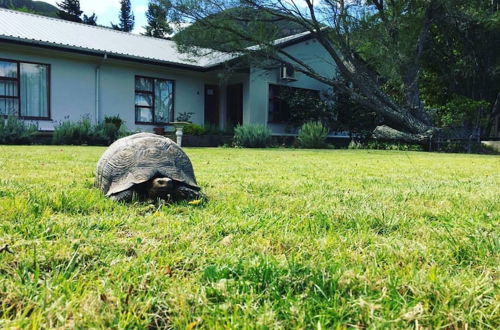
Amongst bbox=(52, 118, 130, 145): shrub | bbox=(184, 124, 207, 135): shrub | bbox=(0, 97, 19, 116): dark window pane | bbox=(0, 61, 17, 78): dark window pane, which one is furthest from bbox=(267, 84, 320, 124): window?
bbox=(0, 61, 17, 78): dark window pane

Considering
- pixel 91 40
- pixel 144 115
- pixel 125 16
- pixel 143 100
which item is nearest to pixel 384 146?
pixel 144 115

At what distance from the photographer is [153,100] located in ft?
50.1

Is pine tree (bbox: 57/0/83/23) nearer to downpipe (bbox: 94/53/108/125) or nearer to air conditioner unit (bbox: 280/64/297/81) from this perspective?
downpipe (bbox: 94/53/108/125)

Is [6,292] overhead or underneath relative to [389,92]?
underneath

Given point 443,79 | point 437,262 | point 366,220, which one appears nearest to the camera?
point 437,262

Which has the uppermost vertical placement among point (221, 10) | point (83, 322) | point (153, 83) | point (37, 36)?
point (221, 10)

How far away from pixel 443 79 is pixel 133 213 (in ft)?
56.6

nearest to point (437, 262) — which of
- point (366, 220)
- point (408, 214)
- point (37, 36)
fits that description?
point (366, 220)

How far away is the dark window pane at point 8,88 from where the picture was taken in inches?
491

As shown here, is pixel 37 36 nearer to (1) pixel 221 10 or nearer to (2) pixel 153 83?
(2) pixel 153 83

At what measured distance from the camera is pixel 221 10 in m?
13.4

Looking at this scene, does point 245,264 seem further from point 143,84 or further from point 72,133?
point 143,84

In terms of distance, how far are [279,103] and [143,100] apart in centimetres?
560

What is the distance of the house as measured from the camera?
41.5 feet
